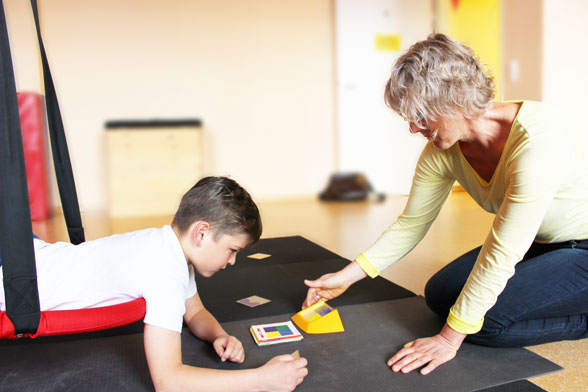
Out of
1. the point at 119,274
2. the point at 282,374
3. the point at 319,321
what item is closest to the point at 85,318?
the point at 119,274

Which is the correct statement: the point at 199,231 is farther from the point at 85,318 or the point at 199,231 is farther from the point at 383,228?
the point at 383,228

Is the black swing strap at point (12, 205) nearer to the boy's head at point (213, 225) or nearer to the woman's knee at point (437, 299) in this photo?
the boy's head at point (213, 225)

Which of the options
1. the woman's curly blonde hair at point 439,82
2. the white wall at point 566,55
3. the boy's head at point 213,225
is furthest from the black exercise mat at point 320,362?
the white wall at point 566,55

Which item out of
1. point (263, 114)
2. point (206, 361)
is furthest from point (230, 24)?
point (206, 361)

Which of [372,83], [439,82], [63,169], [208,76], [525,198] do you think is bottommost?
[525,198]

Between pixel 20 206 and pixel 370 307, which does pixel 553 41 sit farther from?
pixel 20 206

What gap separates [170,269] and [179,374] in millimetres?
235

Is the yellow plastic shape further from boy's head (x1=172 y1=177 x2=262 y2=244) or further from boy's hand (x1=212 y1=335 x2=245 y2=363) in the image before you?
boy's head (x1=172 y1=177 x2=262 y2=244)

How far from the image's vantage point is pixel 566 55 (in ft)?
11.7

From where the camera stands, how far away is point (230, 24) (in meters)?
5.05

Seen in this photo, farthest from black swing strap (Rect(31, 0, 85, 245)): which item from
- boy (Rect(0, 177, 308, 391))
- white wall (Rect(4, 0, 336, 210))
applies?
white wall (Rect(4, 0, 336, 210))

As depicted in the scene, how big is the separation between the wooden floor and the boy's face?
86 centimetres

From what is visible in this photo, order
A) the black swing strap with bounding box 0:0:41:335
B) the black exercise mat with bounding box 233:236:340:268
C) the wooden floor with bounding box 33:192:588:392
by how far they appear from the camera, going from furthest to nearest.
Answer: the black exercise mat with bounding box 233:236:340:268, the wooden floor with bounding box 33:192:588:392, the black swing strap with bounding box 0:0:41:335

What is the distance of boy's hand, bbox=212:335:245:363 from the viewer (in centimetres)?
142
